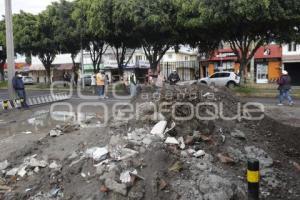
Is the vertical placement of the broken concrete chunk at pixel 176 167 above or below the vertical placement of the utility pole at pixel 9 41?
below

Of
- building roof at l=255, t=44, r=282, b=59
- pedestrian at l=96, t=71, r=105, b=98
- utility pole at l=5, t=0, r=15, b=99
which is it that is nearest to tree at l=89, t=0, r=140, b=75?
pedestrian at l=96, t=71, r=105, b=98

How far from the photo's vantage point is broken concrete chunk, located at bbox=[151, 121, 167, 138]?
7.67 meters

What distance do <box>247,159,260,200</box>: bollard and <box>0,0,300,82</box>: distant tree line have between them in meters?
18.6

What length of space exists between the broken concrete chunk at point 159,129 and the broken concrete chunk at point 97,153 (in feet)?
3.26

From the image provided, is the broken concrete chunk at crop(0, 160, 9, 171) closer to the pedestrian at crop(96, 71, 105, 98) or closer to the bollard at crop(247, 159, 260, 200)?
the bollard at crop(247, 159, 260, 200)

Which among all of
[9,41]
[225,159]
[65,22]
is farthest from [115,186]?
[65,22]

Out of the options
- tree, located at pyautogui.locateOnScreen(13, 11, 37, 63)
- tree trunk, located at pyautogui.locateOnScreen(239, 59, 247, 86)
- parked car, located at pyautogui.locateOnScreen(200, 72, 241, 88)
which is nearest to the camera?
tree trunk, located at pyautogui.locateOnScreen(239, 59, 247, 86)

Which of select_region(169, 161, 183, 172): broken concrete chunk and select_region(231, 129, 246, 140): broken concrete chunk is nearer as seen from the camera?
select_region(169, 161, 183, 172): broken concrete chunk

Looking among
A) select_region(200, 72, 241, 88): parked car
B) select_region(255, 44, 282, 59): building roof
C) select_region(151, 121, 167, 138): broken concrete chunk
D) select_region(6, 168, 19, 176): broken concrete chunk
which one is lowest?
select_region(6, 168, 19, 176): broken concrete chunk

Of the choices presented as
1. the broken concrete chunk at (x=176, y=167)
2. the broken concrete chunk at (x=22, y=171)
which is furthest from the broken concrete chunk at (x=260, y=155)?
the broken concrete chunk at (x=22, y=171)

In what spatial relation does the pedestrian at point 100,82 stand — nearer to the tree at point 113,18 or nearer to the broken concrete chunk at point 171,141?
the tree at point 113,18

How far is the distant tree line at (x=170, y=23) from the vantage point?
23.1 meters

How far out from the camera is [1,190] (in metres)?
7.13

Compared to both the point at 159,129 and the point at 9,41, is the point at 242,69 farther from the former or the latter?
the point at 159,129
